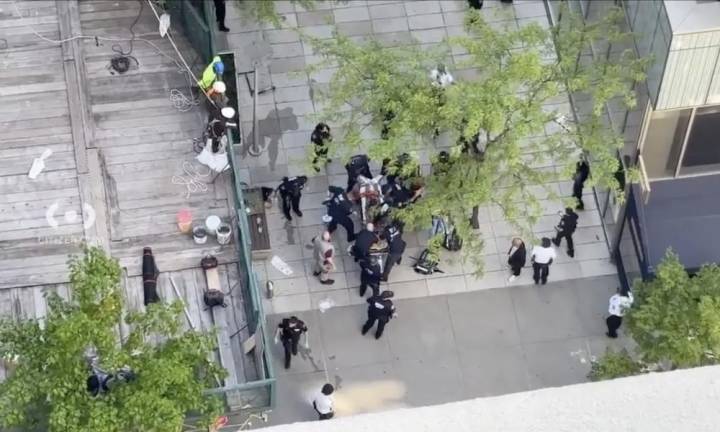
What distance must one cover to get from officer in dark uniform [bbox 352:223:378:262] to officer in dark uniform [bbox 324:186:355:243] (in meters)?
0.59

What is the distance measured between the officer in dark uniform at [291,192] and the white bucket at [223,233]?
2.49 meters

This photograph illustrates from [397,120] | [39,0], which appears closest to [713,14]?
[397,120]

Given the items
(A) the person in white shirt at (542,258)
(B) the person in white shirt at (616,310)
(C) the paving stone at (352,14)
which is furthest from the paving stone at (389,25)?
(B) the person in white shirt at (616,310)

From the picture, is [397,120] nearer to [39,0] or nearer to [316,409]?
[316,409]

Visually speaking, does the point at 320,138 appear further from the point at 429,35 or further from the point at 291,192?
the point at 429,35

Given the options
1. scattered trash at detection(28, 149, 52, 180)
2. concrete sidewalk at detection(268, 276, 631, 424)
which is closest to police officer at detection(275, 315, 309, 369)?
concrete sidewalk at detection(268, 276, 631, 424)

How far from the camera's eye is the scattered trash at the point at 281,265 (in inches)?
898

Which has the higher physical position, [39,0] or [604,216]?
[39,0]

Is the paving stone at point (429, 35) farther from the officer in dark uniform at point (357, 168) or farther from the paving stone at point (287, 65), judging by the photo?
the officer in dark uniform at point (357, 168)

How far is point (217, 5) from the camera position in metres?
25.2

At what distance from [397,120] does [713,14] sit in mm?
5259

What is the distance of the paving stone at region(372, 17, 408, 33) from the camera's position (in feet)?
85.0

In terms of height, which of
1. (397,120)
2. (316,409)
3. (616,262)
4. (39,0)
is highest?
(39,0)

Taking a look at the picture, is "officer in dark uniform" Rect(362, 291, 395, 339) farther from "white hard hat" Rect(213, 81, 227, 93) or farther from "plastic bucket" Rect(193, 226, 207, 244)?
"white hard hat" Rect(213, 81, 227, 93)
